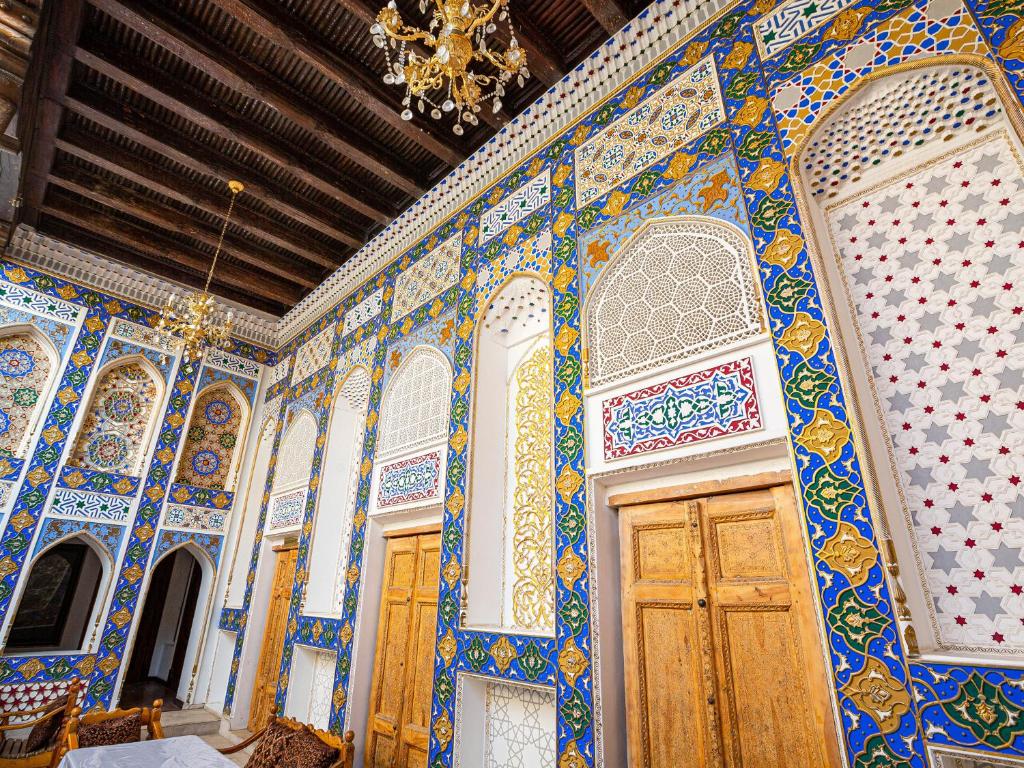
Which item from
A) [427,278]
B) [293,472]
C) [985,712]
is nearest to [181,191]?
[427,278]

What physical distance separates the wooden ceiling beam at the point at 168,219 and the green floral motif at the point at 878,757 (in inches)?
239

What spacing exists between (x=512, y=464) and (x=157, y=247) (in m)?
4.68

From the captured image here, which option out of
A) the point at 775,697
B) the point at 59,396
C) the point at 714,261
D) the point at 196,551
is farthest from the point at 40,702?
the point at 714,261

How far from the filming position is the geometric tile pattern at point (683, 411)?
226cm

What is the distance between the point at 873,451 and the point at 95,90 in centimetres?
549

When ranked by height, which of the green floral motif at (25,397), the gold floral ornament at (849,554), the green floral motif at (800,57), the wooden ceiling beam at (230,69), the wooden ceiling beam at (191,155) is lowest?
the gold floral ornament at (849,554)

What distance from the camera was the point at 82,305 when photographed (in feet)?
18.7

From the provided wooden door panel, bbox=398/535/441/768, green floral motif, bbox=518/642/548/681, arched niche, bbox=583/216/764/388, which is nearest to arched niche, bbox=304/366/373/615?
wooden door panel, bbox=398/535/441/768

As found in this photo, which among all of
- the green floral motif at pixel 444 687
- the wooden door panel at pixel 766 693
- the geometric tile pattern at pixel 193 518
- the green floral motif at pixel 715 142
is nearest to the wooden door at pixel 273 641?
the geometric tile pattern at pixel 193 518

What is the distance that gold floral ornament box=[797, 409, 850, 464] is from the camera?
6.34 feet

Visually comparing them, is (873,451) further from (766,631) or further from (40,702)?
(40,702)

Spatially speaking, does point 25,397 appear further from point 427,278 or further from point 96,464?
point 427,278

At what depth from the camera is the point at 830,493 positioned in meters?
1.91

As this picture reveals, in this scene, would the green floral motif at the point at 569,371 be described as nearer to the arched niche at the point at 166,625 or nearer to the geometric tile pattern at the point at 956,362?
the geometric tile pattern at the point at 956,362
